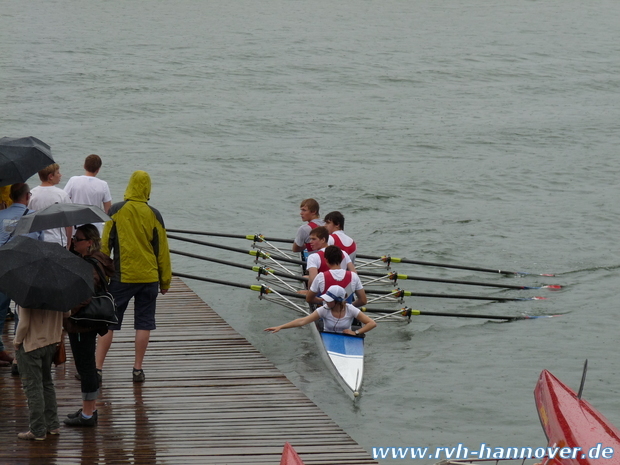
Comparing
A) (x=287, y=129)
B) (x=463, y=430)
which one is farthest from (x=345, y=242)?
(x=287, y=129)

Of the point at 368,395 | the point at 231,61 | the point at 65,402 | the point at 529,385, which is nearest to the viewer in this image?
the point at 65,402

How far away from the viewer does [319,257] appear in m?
9.56

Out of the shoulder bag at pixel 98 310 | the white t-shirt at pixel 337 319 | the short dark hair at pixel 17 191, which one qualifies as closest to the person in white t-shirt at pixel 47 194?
the short dark hair at pixel 17 191

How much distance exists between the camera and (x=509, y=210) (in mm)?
19859

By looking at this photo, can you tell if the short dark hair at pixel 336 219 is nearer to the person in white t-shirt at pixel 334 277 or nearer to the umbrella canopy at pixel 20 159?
the person in white t-shirt at pixel 334 277

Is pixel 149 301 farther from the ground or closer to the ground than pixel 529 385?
farther from the ground

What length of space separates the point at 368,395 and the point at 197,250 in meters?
7.73

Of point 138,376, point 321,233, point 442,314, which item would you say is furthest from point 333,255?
point 442,314

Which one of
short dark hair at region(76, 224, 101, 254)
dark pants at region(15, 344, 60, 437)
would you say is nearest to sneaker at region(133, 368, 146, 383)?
dark pants at region(15, 344, 60, 437)

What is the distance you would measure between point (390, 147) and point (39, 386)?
21.0 meters

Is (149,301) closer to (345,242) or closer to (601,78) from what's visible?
(345,242)

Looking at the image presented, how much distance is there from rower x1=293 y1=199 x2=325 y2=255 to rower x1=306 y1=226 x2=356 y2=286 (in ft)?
3.03

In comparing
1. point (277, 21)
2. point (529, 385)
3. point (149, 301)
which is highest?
point (277, 21)

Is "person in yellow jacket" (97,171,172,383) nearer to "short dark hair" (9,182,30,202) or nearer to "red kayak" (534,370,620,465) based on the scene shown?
"short dark hair" (9,182,30,202)
